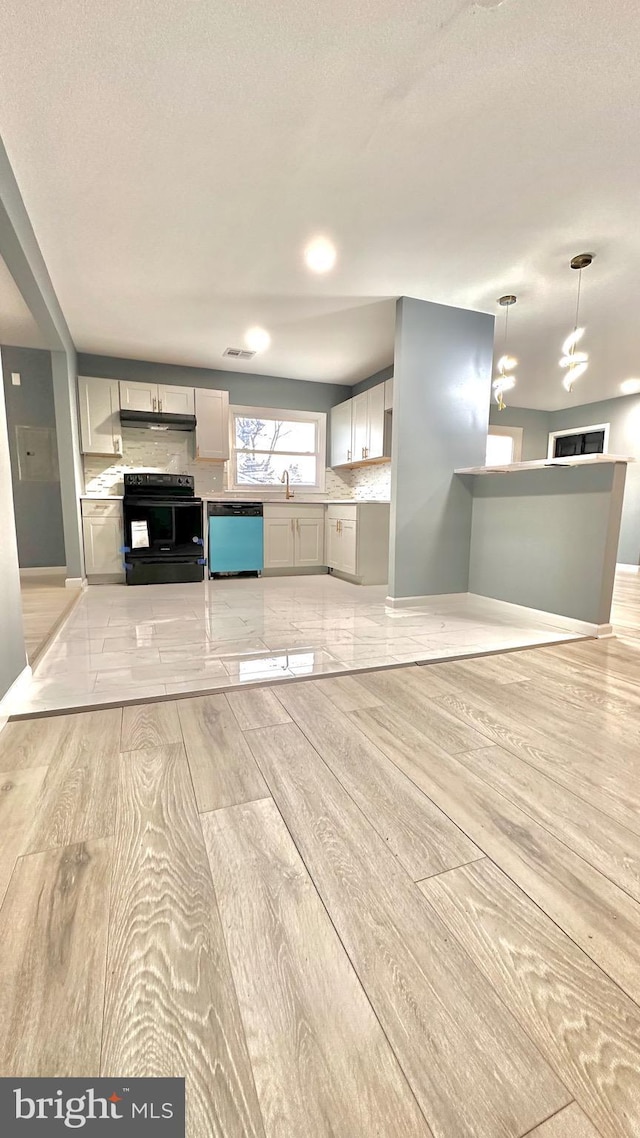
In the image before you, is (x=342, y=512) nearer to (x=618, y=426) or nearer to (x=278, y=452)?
(x=278, y=452)

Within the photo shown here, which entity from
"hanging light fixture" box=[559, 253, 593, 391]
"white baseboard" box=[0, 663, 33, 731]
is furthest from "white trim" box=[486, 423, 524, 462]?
"white baseboard" box=[0, 663, 33, 731]

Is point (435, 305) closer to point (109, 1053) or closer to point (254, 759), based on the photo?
point (254, 759)

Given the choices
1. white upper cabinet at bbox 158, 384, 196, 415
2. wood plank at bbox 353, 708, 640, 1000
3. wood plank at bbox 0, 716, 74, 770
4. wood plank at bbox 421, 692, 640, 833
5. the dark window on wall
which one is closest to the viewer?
wood plank at bbox 353, 708, 640, 1000

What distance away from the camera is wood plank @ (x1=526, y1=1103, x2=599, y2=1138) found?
1.98 ft

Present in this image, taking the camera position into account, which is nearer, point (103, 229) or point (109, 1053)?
point (109, 1053)

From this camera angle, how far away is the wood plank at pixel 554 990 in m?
0.66

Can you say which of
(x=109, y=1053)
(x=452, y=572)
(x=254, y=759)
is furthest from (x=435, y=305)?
(x=109, y=1053)

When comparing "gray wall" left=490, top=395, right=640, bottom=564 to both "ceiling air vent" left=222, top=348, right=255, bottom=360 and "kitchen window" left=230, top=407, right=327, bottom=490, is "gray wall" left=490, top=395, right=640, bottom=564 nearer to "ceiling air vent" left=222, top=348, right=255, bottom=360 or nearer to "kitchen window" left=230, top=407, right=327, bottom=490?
"kitchen window" left=230, top=407, right=327, bottom=490

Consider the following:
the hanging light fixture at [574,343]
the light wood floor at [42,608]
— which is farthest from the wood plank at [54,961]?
the hanging light fixture at [574,343]

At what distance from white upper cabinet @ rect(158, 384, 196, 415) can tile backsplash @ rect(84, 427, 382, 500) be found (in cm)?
35

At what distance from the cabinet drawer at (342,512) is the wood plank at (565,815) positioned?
11.4 ft

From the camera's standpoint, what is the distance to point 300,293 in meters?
3.36

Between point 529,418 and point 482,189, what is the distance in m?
5.55

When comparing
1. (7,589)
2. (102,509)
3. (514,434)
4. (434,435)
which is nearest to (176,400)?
(102,509)
